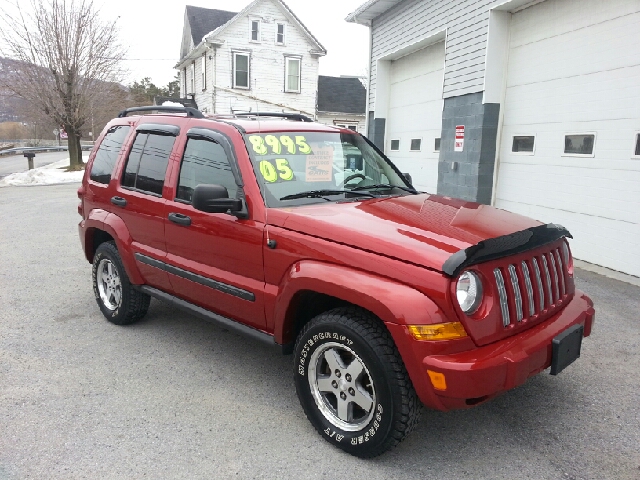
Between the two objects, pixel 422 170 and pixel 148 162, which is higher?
pixel 148 162

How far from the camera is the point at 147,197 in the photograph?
4125 millimetres

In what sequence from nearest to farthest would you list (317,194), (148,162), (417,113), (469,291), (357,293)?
(469,291) → (357,293) → (317,194) → (148,162) → (417,113)

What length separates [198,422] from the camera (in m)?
3.15

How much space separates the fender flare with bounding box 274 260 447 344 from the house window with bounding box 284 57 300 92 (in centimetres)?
2703

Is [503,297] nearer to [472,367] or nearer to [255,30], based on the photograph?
[472,367]

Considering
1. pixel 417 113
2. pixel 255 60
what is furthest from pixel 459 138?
pixel 255 60

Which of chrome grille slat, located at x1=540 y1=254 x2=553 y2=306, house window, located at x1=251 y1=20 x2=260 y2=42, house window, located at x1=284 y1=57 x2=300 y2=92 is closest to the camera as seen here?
chrome grille slat, located at x1=540 y1=254 x2=553 y2=306

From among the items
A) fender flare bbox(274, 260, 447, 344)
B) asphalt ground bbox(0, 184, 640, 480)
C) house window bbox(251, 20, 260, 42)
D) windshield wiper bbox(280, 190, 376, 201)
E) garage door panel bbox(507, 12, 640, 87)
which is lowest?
asphalt ground bbox(0, 184, 640, 480)

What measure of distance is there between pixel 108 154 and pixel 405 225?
10.6ft

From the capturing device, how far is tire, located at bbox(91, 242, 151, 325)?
4.55 m

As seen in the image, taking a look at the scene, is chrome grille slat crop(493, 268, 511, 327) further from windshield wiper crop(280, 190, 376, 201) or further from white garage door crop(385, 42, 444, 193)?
white garage door crop(385, 42, 444, 193)

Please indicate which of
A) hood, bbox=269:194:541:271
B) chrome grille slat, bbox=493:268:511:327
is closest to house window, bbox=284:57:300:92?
hood, bbox=269:194:541:271

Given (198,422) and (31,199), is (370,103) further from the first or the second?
(198,422)

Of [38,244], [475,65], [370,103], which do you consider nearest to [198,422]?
[38,244]
